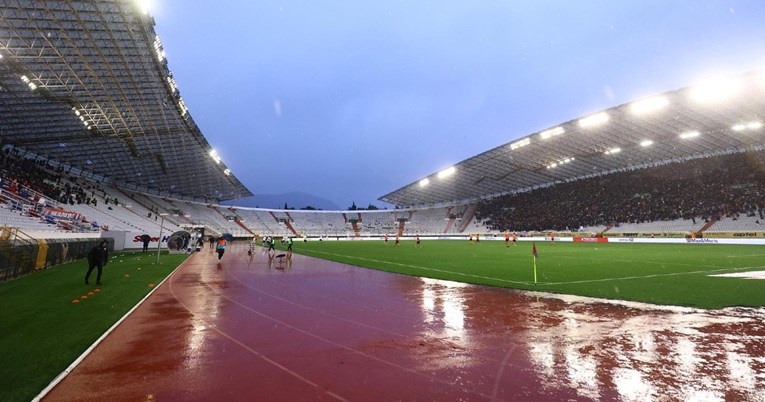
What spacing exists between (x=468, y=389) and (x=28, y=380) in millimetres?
5864

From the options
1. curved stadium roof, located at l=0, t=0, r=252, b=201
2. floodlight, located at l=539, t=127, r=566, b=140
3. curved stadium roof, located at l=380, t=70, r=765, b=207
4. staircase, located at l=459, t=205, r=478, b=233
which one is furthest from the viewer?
staircase, located at l=459, t=205, r=478, b=233

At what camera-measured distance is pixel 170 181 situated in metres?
62.1

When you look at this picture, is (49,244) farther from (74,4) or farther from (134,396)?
(134,396)

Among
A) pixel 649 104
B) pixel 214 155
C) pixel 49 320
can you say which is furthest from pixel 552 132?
pixel 49 320

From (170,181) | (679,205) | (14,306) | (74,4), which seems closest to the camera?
(14,306)

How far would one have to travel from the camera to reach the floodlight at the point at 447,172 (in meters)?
59.6

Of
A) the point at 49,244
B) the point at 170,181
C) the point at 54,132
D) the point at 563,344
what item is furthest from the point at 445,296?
the point at 170,181

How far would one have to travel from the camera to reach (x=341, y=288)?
13266 mm

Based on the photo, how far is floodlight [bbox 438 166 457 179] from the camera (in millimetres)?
59569

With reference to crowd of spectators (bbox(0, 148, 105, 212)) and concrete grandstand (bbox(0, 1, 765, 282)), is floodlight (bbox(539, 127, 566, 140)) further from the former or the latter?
crowd of spectators (bbox(0, 148, 105, 212))

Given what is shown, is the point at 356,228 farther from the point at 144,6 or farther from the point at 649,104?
the point at 144,6

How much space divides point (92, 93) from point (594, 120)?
45125mm

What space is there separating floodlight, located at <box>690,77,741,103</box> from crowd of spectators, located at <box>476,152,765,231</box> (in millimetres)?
15294

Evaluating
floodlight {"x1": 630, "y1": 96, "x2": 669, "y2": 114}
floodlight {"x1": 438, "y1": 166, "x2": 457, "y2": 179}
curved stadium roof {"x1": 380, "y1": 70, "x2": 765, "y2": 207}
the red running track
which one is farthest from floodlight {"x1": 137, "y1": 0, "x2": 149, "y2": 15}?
floodlight {"x1": 438, "y1": 166, "x2": 457, "y2": 179}
